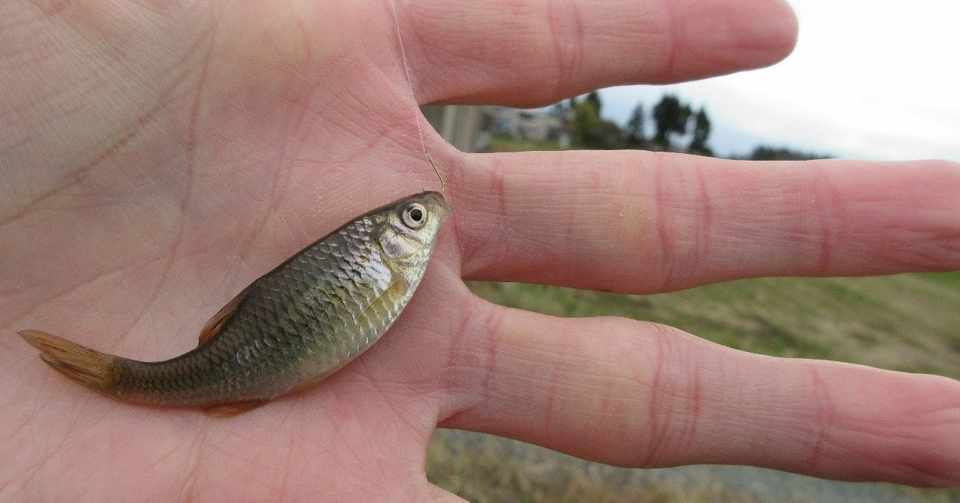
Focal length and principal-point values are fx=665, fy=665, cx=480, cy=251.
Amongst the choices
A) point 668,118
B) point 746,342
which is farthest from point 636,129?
point 746,342

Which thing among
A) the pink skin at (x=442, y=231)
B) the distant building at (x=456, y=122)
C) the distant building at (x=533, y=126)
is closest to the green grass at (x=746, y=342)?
the pink skin at (x=442, y=231)

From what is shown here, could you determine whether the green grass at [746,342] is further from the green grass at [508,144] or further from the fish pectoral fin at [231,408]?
the green grass at [508,144]

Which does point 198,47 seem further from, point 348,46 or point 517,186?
point 517,186

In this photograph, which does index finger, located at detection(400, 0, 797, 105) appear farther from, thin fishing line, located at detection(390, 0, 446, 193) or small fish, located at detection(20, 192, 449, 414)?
small fish, located at detection(20, 192, 449, 414)

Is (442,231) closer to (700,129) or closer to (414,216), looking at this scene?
(414,216)

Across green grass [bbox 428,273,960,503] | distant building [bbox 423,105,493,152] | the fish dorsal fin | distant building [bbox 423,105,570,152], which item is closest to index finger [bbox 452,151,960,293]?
the fish dorsal fin

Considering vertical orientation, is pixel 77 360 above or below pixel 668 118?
below

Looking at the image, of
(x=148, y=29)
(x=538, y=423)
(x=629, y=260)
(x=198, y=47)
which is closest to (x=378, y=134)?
(x=198, y=47)
